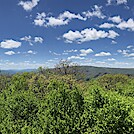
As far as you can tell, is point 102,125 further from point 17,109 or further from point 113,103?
point 17,109

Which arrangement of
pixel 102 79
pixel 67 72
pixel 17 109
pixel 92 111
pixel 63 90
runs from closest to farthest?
pixel 92 111 < pixel 63 90 < pixel 17 109 < pixel 67 72 < pixel 102 79

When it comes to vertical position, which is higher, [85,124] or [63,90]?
[63,90]

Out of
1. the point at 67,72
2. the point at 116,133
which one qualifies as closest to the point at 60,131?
the point at 116,133

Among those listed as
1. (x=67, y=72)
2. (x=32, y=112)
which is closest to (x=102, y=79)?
(x=67, y=72)

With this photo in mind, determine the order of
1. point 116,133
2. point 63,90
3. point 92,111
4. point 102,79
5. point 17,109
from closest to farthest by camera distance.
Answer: point 116,133
point 92,111
point 63,90
point 17,109
point 102,79

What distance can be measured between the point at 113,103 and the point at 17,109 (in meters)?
29.5

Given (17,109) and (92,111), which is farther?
(17,109)

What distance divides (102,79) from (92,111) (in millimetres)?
130255

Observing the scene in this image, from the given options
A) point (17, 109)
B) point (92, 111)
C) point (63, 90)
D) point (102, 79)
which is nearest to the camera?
point (92, 111)

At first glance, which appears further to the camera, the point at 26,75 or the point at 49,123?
the point at 26,75

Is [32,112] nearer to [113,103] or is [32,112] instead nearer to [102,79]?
[113,103]

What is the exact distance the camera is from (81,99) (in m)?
47.9

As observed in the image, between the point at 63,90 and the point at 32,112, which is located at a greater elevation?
the point at 63,90

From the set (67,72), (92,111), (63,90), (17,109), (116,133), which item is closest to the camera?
(116,133)
